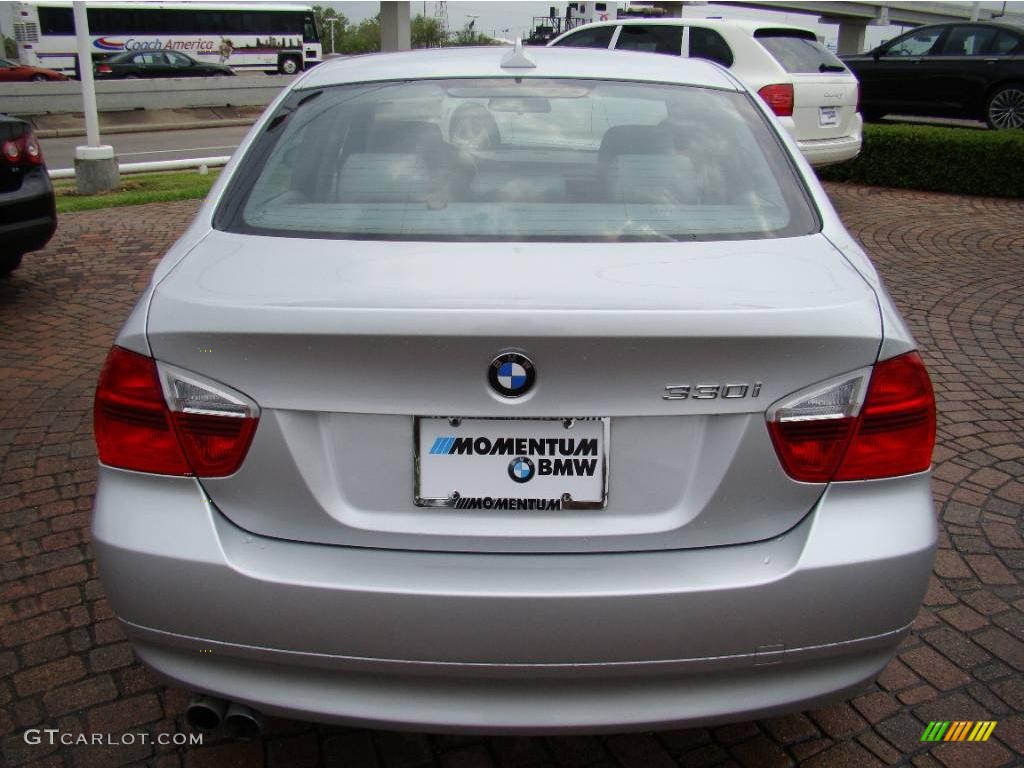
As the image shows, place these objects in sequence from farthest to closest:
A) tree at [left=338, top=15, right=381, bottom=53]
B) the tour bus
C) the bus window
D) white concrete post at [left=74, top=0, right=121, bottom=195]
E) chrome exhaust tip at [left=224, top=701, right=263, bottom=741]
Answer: tree at [left=338, top=15, right=381, bottom=53]
the bus window
the tour bus
white concrete post at [left=74, top=0, right=121, bottom=195]
chrome exhaust tip at [left=224, top=701, right=263, bottom=741]

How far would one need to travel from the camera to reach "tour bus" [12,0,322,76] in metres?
39.8

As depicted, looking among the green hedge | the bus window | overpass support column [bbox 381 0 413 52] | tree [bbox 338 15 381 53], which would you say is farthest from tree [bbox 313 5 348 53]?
the green hedge

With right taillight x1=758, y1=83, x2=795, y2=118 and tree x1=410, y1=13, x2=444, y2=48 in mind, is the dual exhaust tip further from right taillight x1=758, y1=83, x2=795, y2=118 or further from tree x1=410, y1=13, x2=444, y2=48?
tree x1=410, y1=13, x2=444, y2=48

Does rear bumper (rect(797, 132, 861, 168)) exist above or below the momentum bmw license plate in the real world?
below

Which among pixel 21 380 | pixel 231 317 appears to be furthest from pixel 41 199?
pixel 231 317

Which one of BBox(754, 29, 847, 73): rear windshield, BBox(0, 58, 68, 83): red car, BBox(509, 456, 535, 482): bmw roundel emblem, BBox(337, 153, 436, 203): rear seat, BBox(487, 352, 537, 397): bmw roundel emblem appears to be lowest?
BBox(0, 58, 68, 83): red car

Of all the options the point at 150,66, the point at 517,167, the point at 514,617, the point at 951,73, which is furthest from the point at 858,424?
the point at 150,66

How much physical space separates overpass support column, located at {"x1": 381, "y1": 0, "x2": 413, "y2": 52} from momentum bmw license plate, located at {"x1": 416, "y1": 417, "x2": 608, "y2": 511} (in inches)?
755

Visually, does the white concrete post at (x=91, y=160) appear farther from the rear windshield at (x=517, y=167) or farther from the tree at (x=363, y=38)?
the tree at (x=363, y=38)

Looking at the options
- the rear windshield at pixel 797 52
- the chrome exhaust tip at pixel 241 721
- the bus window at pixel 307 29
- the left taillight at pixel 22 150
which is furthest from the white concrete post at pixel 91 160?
the bus window at pixel 307 29

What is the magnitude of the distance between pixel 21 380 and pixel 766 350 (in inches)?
181

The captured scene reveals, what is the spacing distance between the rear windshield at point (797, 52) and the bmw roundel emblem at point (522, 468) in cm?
914

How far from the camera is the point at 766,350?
5.90 feet

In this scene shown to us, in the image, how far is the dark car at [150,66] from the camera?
35.0 meters
